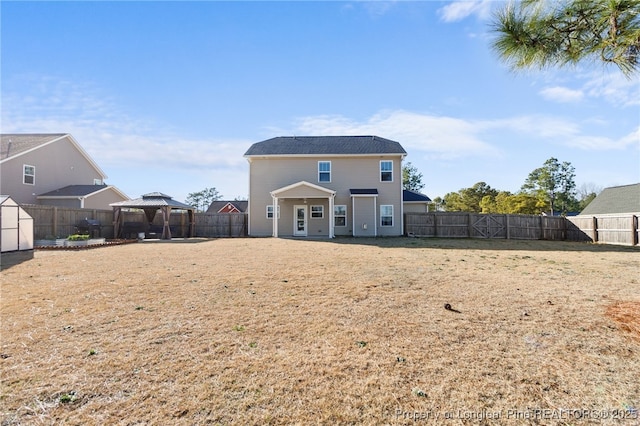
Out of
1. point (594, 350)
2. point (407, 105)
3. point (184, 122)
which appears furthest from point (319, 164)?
point (594, 350)

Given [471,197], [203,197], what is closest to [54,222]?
[471,197]

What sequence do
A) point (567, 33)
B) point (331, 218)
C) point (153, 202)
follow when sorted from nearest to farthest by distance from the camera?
point (567, 33) → point (331, 218) → point (153, 202)

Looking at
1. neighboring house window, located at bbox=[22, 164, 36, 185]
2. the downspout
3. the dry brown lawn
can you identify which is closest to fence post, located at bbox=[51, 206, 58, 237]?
neighboring house window, located at bbox=[22, 164, 36, 185]

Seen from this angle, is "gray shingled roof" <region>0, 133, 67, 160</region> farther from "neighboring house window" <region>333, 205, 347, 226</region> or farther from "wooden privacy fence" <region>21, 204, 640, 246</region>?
"neighboring house window" <region>333, 205, 347, 226</region>

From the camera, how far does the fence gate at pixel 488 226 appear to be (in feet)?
65.2

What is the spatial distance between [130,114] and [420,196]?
A: 2023cm

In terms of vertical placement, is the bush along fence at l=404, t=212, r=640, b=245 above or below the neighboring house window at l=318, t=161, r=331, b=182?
below

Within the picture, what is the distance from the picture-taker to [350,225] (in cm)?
1980

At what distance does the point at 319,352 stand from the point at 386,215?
1729cm

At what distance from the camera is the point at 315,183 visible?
20.1m

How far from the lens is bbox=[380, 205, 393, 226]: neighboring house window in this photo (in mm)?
19859

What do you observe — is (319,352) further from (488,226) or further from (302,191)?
(488,226)

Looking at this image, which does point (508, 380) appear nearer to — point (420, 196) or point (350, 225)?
point (350, 225)

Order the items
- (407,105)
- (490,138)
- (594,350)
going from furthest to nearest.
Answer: (490,138) → (407,105) → (594,350)
